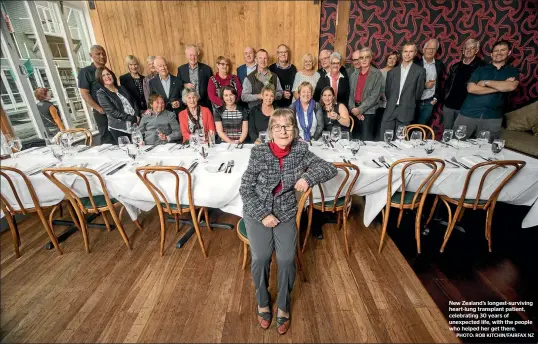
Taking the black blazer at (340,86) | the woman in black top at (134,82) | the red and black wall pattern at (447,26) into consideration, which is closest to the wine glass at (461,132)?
the black blazer at (340,86)

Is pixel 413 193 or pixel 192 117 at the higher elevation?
pixel 192 117

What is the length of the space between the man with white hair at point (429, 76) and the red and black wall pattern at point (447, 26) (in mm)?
611

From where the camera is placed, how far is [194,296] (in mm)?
1651

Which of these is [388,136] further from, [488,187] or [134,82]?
[134,82]

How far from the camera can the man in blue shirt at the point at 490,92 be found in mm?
2748

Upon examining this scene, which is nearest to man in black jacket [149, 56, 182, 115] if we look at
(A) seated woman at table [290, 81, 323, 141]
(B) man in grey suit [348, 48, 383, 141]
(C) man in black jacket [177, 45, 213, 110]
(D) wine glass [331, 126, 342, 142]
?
(C) man in black jacket [177, 45, 213, 110]

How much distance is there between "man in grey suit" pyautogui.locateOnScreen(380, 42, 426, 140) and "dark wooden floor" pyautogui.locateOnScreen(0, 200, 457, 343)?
202cm

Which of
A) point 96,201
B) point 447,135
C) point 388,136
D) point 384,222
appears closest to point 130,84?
point 96,201

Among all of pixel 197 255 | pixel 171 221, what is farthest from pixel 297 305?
pixel 171 221

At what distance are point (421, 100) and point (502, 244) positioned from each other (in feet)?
7.45

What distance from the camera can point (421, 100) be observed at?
3582 millimetres

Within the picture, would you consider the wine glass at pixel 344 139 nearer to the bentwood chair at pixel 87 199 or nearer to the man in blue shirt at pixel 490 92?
the man in blue shirt at pixel 490 92

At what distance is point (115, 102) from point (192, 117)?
3.97ft

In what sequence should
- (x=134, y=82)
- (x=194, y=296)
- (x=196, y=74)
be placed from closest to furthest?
Result: 1. (x=194, y=296)
2. (x=134, y=82)
3. (x=196, y=74)
